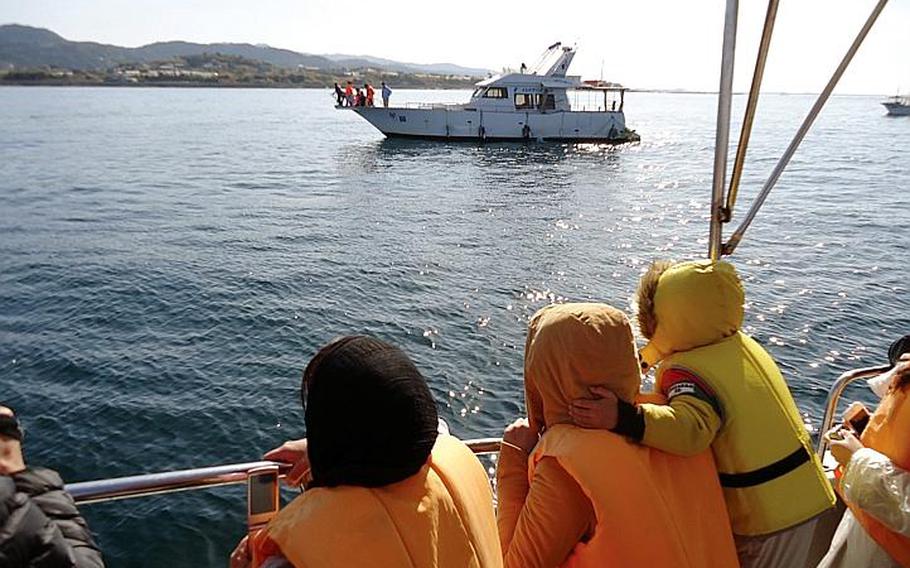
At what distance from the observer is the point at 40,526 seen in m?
1.57

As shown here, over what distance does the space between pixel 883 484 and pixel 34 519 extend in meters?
2.41

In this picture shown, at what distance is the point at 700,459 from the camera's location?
6.85 ft

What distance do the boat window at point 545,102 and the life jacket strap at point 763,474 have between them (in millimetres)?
40416

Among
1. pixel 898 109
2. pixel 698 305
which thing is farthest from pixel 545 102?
pixel 898 109

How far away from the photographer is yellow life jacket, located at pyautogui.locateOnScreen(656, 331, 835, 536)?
2.14 meters

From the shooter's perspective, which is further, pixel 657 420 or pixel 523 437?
pixel 523 437

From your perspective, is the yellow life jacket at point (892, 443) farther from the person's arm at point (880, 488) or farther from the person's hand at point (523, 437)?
the person's hand at point (523, 437)

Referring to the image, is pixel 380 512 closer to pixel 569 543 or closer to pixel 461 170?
pixel 569 543

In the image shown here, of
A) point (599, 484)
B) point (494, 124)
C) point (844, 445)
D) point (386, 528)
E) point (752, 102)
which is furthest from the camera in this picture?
point (494, 124)

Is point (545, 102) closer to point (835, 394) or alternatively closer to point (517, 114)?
point (517, 114)

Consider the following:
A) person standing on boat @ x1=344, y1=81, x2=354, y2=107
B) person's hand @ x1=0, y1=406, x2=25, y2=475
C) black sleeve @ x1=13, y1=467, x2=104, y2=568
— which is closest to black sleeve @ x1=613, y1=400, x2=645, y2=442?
black sleeve @ x1=13, y1=467, x2=104, y2=568

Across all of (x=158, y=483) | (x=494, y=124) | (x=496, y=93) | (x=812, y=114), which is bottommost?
(x=158, y=483)

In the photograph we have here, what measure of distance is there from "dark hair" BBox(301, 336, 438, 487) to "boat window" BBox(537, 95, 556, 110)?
4107 cm

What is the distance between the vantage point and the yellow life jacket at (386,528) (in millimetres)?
1444
